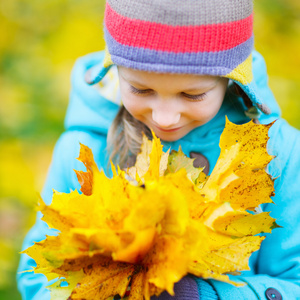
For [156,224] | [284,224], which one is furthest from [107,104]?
[156,224]

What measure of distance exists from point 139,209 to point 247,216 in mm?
313

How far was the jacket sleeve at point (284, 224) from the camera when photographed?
1.38 metres

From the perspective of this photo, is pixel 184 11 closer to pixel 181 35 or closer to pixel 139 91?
pixel 181 35

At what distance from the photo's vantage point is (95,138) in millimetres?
1632

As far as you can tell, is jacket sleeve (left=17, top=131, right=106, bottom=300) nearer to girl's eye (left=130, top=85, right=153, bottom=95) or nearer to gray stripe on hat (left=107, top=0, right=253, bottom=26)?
girl's eye (left=130, top=85, right=153, bottom=95)

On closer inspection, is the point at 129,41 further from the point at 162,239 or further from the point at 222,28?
the point at 162,239

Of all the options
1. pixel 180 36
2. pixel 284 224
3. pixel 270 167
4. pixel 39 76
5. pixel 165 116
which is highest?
pixel 180 36

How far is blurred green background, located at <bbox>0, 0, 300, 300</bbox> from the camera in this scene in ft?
9.47

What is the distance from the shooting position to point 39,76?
12.4 feet

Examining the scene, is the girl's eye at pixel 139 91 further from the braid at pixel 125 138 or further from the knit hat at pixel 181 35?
the braid at pixel 125 138

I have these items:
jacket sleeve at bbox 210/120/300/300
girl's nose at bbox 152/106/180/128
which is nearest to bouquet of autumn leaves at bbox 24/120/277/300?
girl's nose at bbox 152/106/180/128

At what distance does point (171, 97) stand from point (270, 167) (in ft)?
1.37

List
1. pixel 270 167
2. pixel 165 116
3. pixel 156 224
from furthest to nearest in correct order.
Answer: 1. pixel 270 167
2. pixel 165 116
3. pixel 156 224

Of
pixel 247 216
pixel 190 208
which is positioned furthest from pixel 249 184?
pixel 190 208
